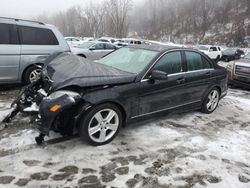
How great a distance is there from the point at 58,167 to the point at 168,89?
2.35 m

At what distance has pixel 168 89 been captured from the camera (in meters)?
4.22

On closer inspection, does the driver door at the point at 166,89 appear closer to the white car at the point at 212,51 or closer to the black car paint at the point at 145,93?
the black car paint at the point at 145,93

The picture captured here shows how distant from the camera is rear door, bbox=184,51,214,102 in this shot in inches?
183

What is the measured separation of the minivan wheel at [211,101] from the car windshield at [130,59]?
1.88 meters

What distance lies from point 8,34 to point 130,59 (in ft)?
11.6

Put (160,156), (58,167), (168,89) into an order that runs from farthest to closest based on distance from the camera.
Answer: (168,89)
(160,156)
(58,167)

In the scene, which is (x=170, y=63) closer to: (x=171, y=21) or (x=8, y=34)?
(x=8, y=34)

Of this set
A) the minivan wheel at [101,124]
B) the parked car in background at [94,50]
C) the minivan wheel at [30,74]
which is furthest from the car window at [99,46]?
the minivan wheel at [101,124]

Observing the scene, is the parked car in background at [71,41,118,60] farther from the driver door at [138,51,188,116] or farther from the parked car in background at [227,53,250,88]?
the driver door at [138,51,188,116]

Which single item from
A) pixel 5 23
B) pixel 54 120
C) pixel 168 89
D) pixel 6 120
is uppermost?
pixel 5 23

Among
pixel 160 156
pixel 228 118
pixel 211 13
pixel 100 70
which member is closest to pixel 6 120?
pixel 100 70

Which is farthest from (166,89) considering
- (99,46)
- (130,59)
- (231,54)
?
(231,54)

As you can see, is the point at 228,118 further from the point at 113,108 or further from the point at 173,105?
the point at 113,108

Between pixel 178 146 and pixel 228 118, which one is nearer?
pixel 178 146
